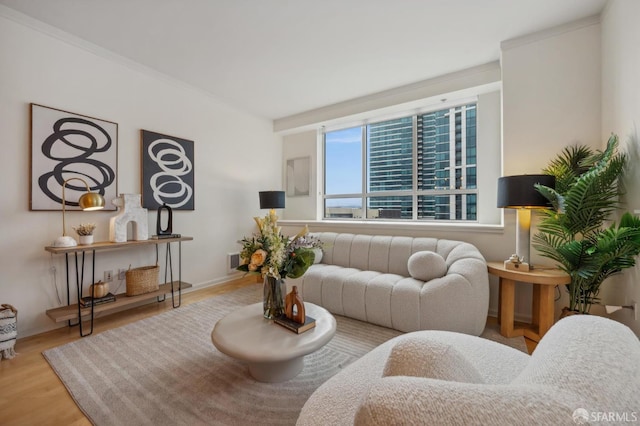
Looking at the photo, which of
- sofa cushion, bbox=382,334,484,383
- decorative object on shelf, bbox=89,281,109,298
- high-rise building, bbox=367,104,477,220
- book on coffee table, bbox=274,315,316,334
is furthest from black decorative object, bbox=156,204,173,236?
sofa cushion, bbox=382,334,484,383

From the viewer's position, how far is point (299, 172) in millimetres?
4953

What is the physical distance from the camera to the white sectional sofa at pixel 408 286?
2.20m

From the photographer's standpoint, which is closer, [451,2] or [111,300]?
[451,2]

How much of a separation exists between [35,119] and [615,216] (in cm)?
502

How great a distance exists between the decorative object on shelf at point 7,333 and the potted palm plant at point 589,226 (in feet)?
13.8

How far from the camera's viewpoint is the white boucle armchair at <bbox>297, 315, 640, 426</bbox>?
44cm

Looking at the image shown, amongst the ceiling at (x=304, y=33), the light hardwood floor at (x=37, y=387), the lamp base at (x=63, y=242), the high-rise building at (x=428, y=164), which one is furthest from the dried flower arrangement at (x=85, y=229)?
the high-rise building at (x=428, y=164)

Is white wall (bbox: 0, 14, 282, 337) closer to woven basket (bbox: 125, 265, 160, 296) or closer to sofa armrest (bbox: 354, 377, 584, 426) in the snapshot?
woven basket (bbox: 125, 265, 160, 296)

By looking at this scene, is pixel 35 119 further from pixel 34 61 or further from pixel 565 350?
pixel 565 350

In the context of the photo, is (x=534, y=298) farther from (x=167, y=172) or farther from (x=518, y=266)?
(x=167, y=172)

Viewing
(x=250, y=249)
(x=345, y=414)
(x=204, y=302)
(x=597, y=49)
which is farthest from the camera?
(x=204, y=302)

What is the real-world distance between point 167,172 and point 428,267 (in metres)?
3.26

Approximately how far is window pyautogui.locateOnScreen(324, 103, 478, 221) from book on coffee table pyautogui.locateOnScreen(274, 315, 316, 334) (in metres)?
2.72

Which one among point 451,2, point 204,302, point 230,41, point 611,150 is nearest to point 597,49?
point 611,150
